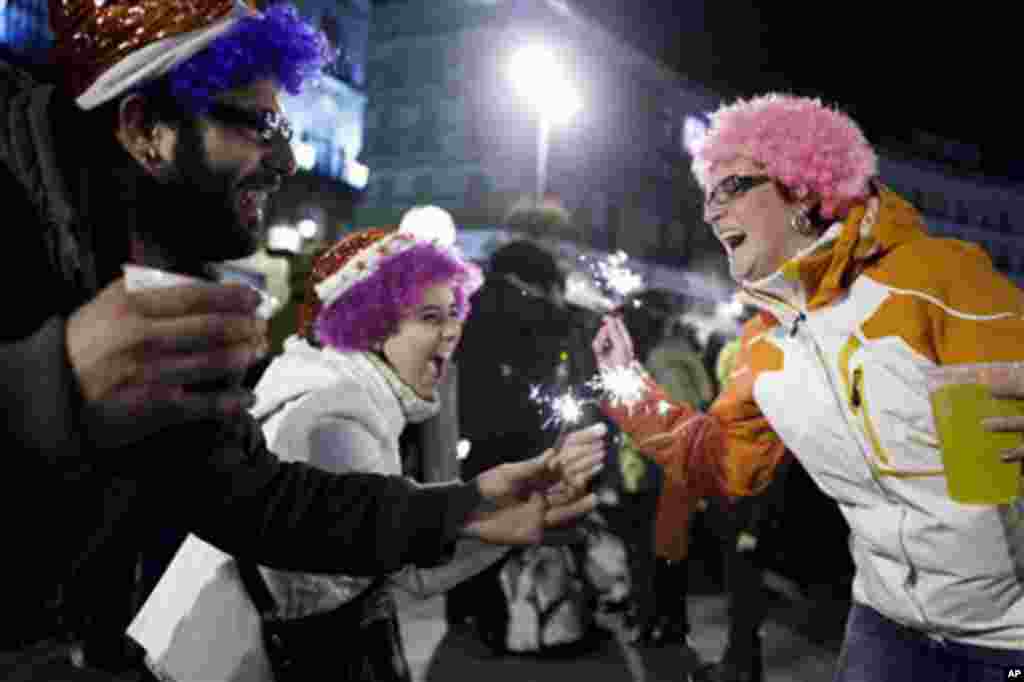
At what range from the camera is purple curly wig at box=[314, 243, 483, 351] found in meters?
3.02

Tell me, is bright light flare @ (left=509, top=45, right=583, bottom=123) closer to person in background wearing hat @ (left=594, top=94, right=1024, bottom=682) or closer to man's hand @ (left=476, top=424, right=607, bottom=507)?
person in background wearing hat @ (left=594, top=94, right=1024, bottom=682)

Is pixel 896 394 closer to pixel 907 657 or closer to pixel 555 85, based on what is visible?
pixel 907 657

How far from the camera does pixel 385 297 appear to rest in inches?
122

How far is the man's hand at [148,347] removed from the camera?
0.98m

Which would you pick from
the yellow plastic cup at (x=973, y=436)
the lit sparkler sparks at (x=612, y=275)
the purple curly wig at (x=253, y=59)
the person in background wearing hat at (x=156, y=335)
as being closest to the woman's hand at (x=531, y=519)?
the person in background wearing hat at (x=156, y=335)

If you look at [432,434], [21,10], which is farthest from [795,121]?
[21,10]

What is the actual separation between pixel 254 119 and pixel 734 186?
191cm

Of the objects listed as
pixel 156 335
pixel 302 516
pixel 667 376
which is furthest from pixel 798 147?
pixel 667 376

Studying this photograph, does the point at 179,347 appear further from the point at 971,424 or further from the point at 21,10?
the point at 21,10

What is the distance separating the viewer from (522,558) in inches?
214

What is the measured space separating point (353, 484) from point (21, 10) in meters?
20.9

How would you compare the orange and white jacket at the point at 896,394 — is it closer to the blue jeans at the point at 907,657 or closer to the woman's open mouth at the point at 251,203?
the blue jeans at the point at 907,657

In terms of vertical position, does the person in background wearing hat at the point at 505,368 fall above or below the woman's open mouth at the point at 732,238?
below

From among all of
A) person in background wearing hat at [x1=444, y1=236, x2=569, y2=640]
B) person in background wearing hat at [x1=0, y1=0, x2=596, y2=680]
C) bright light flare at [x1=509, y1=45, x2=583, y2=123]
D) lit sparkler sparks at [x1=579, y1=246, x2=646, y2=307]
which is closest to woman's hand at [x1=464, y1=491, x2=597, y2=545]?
person in background wearing hat at [x1=0, y1=0, x2=596, y2=680]
